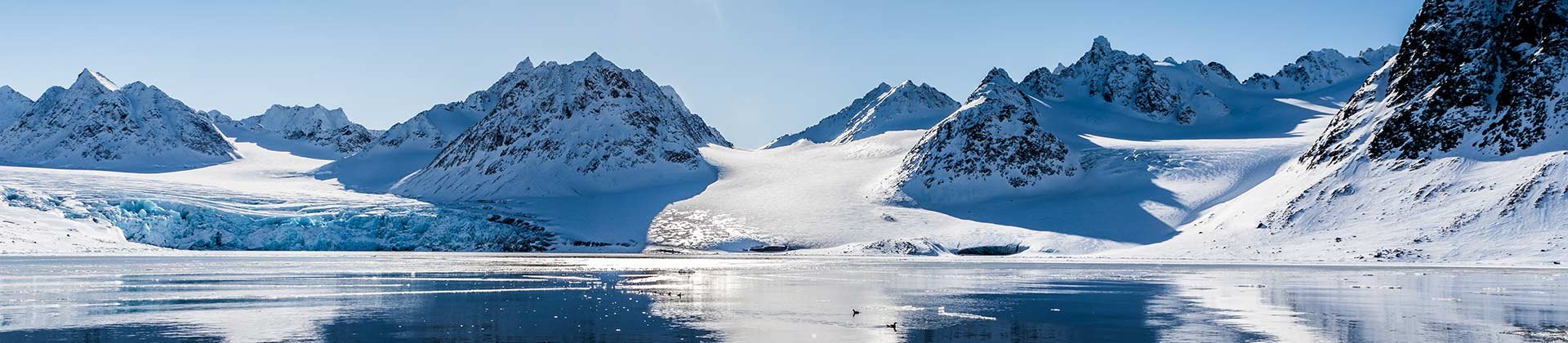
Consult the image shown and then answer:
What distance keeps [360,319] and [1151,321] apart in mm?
22378

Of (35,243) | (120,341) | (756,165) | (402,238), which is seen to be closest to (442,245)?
(402,238)

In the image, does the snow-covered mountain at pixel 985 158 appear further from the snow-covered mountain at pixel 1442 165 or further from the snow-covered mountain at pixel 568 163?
the snow-covered mountain at pixel 568 163

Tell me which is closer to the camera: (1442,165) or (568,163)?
(1442,165)

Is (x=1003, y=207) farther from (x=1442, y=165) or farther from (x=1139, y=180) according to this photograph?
(x=1442, y=165)

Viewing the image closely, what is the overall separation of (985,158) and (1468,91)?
60.1 metres

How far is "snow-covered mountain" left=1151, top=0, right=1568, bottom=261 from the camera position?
9844cm

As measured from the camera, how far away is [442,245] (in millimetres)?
134000

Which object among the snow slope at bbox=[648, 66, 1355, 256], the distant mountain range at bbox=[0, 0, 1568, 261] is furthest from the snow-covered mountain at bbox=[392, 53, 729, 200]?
the snow slope at bbox=[648, 66, 1355, 256]

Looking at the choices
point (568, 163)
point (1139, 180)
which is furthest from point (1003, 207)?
point (568, 163)

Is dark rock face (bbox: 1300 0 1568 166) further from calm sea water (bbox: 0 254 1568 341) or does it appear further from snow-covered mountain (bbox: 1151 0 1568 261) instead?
calm sea water (bbox: 0 254 1568 341)

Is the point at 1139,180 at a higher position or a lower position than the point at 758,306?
higher

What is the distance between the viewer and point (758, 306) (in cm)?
3922

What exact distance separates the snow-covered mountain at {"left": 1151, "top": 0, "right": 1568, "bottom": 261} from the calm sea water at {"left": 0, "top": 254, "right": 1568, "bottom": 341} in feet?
110

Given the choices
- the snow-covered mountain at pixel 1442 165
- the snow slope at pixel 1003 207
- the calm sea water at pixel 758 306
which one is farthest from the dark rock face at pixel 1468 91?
the calm sea water at pixel 758 306
